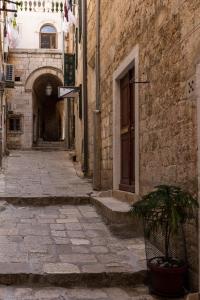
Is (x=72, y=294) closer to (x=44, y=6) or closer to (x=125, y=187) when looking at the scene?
(x=125, y=187)

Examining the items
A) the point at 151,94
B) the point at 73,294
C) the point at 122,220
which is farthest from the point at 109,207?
the point at 73,294

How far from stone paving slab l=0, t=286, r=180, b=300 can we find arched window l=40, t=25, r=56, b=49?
20004 millimetres

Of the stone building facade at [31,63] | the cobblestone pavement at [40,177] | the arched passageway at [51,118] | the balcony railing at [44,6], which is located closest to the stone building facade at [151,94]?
the cobblestone pavement at [40,177]

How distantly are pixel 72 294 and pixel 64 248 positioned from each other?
3.87ft

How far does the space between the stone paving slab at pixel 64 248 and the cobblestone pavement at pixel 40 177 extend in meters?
1.42

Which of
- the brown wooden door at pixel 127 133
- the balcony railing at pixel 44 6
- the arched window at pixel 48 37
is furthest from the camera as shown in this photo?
the arched window at pixel 48 37

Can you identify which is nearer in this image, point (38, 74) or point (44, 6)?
point (38, 74)

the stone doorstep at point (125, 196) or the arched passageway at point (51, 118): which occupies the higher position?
the arched passageway at point (51, 118)

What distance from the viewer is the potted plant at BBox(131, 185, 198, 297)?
354cm

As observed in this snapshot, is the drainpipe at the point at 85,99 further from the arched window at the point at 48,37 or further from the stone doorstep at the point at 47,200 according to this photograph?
the arched window at the point at 48,37

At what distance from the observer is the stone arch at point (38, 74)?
2039cm

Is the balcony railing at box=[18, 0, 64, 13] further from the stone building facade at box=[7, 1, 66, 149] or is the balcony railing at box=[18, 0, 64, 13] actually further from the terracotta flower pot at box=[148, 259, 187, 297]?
the terracotta flower pot at box=[148, 259, 187, 297]

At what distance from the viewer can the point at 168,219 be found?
358cm

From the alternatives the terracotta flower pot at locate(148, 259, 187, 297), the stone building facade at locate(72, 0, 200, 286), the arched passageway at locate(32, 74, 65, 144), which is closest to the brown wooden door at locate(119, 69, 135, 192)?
the stone building facade at locate(72, 0, 200, 286)
